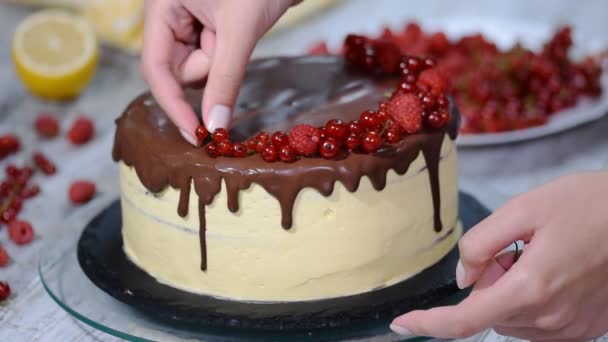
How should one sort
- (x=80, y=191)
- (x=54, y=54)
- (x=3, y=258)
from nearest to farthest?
(x=3, y=258) < (x=80, y=191) < (x=54, y=54)

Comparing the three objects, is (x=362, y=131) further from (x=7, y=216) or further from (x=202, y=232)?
(x=7, y=216)

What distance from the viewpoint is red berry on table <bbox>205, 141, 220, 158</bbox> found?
4.38 feet

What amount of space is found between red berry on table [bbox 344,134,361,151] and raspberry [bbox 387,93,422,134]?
0.28ft

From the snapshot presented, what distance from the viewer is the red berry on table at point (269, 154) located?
1.31 metres

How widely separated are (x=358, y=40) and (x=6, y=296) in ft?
2.67

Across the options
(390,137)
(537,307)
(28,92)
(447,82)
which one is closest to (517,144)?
(447,82)

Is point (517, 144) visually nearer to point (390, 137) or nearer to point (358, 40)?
point (358, 40)

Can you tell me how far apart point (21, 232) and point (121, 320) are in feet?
1.67

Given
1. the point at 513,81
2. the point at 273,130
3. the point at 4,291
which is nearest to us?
the point at 273,130

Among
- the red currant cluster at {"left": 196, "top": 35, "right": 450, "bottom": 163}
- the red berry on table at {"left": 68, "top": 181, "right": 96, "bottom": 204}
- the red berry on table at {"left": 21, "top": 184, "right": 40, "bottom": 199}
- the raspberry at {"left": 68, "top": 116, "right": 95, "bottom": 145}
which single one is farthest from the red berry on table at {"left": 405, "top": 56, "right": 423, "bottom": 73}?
the raspberry at {"left": 68, "top": 116, "right": 95, "bottom": 145}

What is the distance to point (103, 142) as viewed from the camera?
231 centimetres

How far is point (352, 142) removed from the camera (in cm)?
132

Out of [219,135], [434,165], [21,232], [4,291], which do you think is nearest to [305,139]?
[219,135]

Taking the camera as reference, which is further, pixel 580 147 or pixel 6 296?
pixel 580 147
